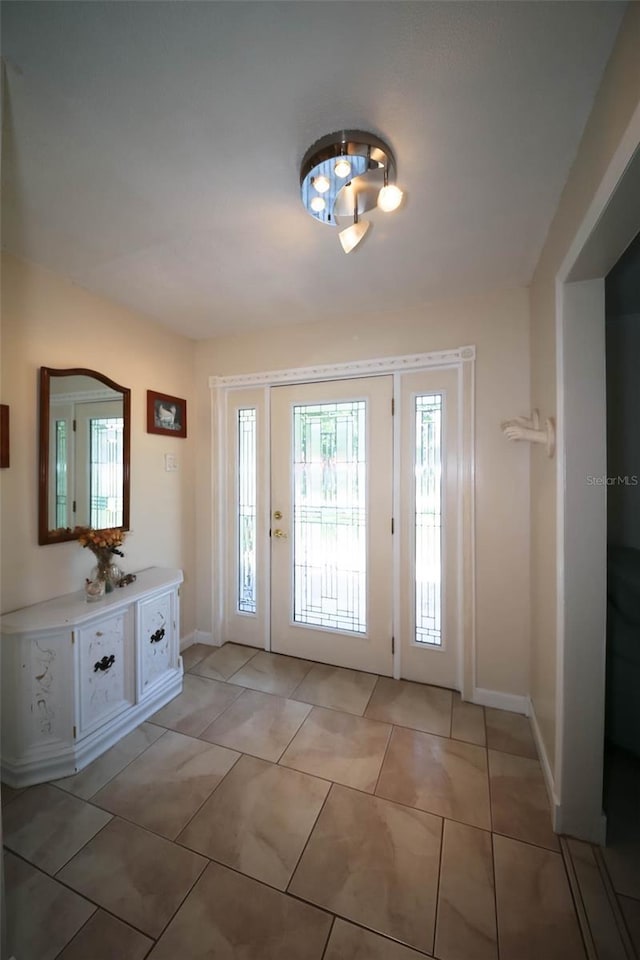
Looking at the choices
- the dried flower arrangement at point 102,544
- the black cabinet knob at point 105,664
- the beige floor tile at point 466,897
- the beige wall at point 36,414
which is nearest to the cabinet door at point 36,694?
the black cabinet knob at point 105,664

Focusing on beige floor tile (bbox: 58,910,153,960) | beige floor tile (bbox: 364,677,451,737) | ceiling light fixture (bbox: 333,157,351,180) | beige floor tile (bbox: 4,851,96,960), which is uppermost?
ceiling light fixture (bbox: 333,157,351,180)

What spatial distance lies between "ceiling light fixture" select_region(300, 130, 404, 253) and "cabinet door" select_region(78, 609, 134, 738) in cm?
213

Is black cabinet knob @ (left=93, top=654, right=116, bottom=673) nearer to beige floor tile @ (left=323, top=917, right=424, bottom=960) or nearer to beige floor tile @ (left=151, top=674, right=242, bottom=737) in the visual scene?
beige floor tile @ (left=151, top=674, right=242, bottom=737)

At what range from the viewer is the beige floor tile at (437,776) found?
4.77 feet

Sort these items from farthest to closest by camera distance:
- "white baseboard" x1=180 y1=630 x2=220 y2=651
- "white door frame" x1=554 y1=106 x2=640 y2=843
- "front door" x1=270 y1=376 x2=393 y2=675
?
"white baseboard" x1=180 y1=630 x2=220 y2=651 < "front door" x1=270 y1=376 x2=393 y2=675 < "white door frame" x1=554 y1=106 x2=640 y2=843

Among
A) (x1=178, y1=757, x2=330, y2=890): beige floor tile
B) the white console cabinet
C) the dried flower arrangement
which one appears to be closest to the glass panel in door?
(x1=178, y1=757, x2=330, y2=890): beige floor tile

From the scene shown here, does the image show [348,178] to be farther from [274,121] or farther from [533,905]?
[533,905]

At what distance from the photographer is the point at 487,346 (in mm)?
2088

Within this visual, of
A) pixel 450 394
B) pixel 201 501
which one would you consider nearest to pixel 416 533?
pixel 450 394

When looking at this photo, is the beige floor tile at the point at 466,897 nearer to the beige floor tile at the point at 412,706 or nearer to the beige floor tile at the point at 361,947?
the beige floor tile at the point at 361,947

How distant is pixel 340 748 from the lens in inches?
69.4

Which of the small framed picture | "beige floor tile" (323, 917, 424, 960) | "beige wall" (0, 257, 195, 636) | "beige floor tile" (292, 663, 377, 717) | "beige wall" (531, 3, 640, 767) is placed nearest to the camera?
"beige wall" (531, 3, 640, 767)

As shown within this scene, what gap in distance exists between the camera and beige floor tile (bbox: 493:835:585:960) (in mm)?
1024

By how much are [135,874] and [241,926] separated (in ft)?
1.40
